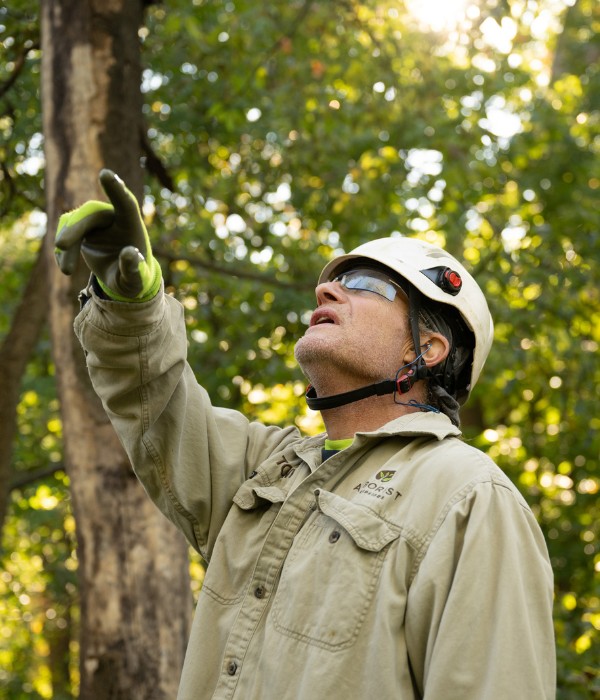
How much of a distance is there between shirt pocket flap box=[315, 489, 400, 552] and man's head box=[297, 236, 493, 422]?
59 cm

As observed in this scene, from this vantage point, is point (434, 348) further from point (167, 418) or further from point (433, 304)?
point (167, 418)

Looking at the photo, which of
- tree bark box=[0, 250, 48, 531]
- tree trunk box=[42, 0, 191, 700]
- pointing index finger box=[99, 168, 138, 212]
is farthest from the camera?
tree bark box=[0, 250, 48, 531]

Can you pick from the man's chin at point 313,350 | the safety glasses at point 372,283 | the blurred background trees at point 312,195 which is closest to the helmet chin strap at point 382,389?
the man's chin at point 313,350

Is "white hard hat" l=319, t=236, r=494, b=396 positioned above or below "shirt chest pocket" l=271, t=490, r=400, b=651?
above

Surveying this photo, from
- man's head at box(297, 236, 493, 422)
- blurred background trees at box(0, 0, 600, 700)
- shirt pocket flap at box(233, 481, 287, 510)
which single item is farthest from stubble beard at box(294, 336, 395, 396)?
blurred background trees at box(0, 0, 600, 700)

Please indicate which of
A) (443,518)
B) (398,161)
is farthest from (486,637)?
(398,161)

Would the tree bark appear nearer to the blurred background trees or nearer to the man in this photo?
the blurred background trees

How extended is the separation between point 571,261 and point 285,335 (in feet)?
7.21

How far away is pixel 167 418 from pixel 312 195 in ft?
17.9

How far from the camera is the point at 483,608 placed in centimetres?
201

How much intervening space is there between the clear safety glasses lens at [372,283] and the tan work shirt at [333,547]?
0.48m

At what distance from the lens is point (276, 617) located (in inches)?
91.0

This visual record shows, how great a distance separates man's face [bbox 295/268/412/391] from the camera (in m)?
2.75

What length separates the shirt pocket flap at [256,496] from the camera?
2631mm
